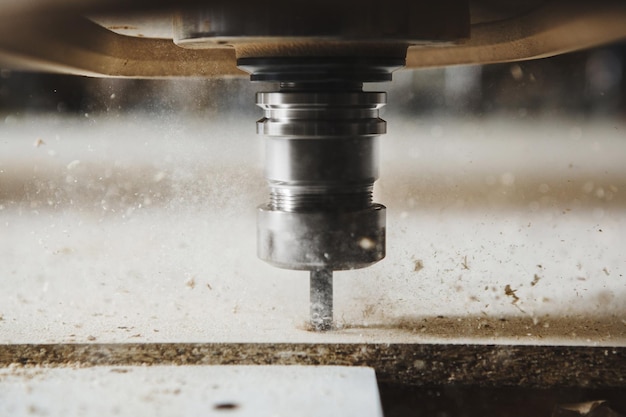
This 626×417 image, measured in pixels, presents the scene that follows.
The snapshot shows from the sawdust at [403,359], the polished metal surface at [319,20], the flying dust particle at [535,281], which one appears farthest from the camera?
the flying dust particle at [535,281]

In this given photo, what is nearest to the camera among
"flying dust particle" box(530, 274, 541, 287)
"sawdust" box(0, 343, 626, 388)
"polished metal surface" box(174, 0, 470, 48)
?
"polished metal surface" box(174, 0, 470, 48)

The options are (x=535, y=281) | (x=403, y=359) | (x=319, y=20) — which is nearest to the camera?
(x=319, y=20)

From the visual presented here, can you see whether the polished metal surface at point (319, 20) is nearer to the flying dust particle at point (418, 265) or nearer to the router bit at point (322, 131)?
the router bit at point (322, 131)

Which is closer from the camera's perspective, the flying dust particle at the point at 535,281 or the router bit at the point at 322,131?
the router bit at the point at 322,131

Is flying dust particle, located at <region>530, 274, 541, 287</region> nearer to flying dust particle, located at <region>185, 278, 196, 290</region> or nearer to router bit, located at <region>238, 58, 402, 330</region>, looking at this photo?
router bit, located at <region>238, 58, 402, 330</region>

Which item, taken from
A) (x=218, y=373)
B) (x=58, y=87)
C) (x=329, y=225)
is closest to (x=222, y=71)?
(x=58, y=87)

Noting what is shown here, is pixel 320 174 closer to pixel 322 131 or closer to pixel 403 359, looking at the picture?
pixel 322 131

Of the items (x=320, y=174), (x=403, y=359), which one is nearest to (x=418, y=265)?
(x=403, y=359)

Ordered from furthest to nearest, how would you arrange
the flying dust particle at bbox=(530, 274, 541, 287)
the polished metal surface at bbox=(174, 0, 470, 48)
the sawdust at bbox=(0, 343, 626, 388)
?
the flying dust particle at bbox=(530, 274, 541, 287), the sawdust at bbox=(0, 343, 626, 388), the polished metal surface at bbox=(174, 0, 470, 48)

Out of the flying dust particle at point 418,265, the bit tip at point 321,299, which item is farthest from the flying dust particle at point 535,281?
the bit tip at point 321,299

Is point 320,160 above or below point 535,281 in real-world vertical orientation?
above

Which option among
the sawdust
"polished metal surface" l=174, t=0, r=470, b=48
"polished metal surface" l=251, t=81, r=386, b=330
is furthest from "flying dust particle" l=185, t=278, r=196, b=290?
"polished metal surface" l=174, t=0, r=470, b=48

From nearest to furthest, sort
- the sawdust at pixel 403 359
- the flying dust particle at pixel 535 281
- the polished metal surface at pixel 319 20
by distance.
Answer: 1. the polished metal surface at pixel 319 20
2. the sawdust at pixel 403 359
3. the flying dust particle at pixel 535 281

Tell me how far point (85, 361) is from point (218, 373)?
0.62ft
